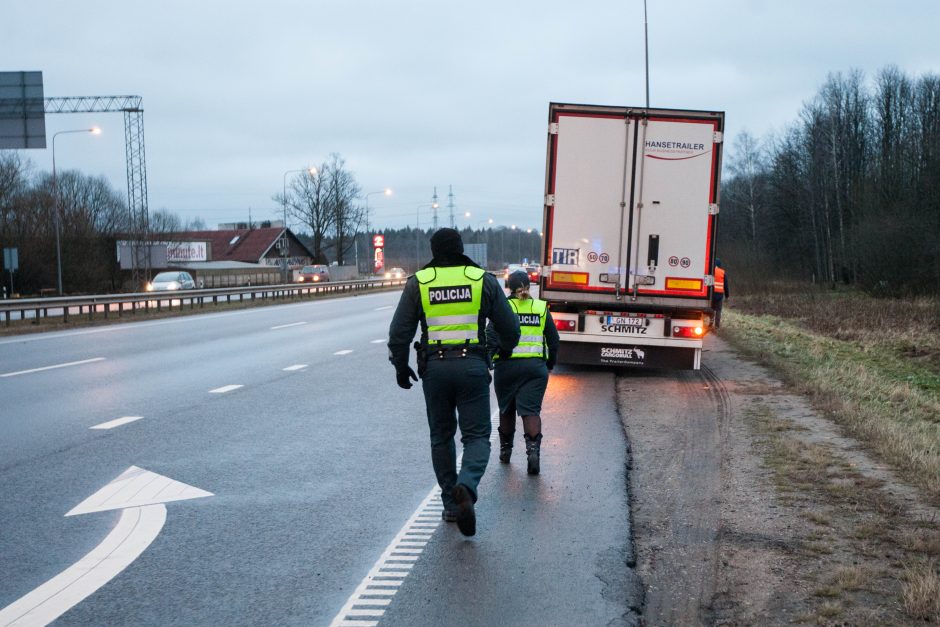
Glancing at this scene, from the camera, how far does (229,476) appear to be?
7305 mm

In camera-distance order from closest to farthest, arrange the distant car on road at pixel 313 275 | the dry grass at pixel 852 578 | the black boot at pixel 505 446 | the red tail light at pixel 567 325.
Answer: the dry grass at pixel 852 578
the black boot at pixel 505 446
the red tail light at pixel 567 325
the distant car on road at pixel 313 275

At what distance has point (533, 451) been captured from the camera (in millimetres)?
7465

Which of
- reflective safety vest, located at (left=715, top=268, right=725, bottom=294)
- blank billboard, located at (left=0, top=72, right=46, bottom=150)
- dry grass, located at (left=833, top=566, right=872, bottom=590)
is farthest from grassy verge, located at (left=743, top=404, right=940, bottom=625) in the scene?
blank billboard, located at (left=0, top=72, right=46, bottom=150)

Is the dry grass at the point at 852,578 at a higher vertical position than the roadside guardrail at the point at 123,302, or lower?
higher

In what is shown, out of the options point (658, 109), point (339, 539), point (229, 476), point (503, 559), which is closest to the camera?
point (503, 559)

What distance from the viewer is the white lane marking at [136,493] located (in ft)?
20.9

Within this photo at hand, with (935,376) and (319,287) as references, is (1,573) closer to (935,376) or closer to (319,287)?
(935,376)

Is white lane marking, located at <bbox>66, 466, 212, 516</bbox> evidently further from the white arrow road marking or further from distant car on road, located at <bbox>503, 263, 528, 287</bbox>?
distant car on road, located at <bbox>503, 263, 528, 287</bbox>

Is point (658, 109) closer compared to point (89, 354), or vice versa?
point (658, 109)

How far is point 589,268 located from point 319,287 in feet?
126

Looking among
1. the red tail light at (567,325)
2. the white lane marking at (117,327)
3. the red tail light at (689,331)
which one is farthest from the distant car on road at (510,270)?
the white lane marking at (117,327)

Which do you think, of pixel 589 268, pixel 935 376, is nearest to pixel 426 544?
pixel 589 268

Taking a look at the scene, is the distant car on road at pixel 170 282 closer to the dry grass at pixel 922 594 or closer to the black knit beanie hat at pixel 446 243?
the black knit beanie hat at pixel 446 243

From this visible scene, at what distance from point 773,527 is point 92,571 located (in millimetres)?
3917
